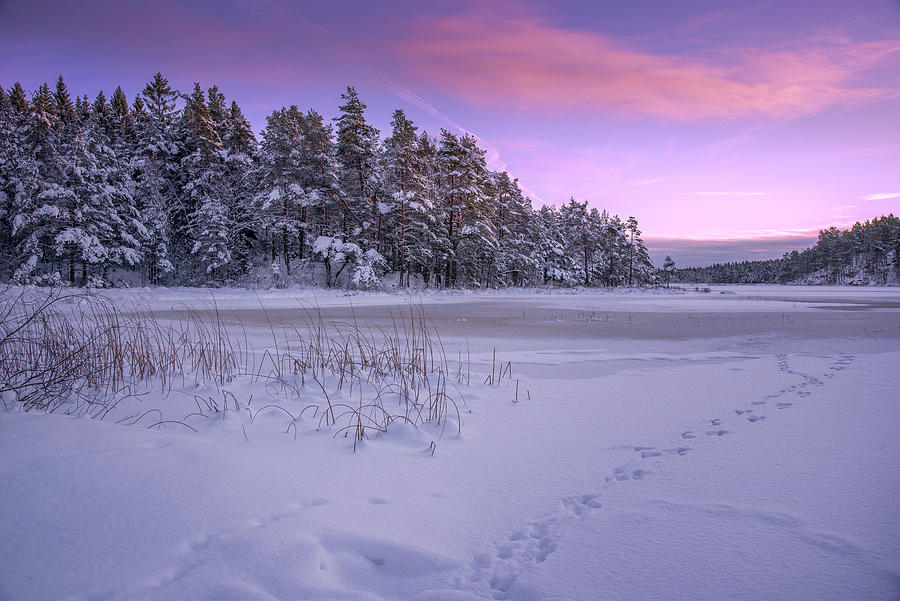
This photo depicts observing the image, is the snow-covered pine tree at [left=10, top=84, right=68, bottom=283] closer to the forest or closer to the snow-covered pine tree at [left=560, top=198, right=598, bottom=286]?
the forest

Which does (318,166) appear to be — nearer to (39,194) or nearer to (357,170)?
(357,170)

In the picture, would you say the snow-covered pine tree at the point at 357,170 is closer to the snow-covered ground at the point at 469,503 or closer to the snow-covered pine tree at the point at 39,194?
the snow-covered pine tree at the point at 39,194

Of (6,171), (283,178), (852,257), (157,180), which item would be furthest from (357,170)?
(852,257)

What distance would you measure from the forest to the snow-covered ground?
21888 mm

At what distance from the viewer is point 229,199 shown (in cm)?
2925

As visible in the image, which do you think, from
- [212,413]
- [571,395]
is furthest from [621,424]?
[212,413]

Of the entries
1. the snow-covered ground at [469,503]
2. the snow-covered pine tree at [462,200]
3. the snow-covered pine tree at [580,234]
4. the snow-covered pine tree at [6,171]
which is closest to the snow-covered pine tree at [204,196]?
the snow-covered pine tree at [6,171]

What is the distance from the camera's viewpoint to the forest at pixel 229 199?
22375 mm

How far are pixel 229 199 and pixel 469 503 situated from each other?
32.7 m

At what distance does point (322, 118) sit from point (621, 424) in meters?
A: 28.9

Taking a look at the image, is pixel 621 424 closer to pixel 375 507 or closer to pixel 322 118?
pixel 375 507

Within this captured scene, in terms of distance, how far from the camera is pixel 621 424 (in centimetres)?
336

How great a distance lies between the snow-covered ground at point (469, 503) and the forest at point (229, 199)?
2189 cm

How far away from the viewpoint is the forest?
2238cm
